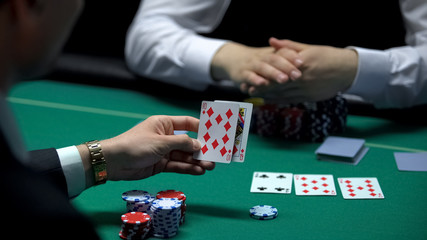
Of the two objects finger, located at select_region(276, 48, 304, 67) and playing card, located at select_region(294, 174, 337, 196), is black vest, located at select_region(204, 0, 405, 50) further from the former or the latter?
playing card, located at select_region(294, 174, 337, 196)

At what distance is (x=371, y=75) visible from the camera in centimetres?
259

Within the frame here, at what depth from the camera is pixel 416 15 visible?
112 inches

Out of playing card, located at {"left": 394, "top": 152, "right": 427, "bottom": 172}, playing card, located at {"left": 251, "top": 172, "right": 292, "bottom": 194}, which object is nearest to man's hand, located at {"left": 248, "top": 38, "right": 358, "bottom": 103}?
playing card, located at {"left": 394, "top": 152, "right": 427, "bottom": 172}

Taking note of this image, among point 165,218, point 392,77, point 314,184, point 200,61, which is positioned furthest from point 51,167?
point 392,77

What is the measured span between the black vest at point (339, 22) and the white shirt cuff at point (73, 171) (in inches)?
80.6

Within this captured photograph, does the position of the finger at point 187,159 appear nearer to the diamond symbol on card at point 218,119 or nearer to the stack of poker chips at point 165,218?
the diamond symbol on card at point 218,119

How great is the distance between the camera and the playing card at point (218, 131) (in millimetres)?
1831

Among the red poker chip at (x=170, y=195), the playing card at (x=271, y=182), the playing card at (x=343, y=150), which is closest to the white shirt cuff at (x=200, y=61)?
the playing card at (x=343, y=150)

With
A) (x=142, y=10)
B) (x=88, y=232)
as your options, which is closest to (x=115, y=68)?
(x=142, y=10)

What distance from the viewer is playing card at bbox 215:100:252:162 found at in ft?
Result: 6.13

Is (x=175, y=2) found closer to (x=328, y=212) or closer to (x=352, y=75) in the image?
(x=352, y=75)

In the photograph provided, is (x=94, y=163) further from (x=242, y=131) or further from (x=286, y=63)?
(x=286, y=63)

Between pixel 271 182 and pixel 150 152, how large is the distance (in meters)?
0.45

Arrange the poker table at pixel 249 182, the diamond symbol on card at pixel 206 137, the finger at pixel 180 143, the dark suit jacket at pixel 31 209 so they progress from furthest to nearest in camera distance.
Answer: the diamond symbol on card at pixel 206 137
the finger at pixel 180 143
the poker table at pixel 249 182
the dark suit jacket at pixel 31 209
